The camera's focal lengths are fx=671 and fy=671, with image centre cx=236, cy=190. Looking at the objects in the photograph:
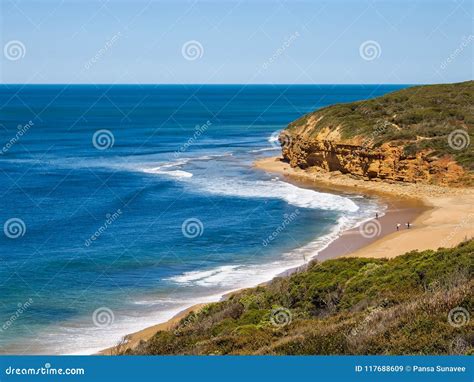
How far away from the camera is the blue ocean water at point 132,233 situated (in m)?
26.1

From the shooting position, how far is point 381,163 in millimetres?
53938

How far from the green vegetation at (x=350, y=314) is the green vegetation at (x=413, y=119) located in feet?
103

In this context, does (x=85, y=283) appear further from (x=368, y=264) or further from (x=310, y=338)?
(x=310, y=338)

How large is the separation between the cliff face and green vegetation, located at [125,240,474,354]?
29.0 m

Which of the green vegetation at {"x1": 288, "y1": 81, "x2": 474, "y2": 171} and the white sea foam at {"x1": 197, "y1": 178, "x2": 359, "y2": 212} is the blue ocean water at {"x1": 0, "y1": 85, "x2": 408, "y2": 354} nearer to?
the white sea foam at {"x1": 197, "y1": 178, "x2": 359, "y2": 212}

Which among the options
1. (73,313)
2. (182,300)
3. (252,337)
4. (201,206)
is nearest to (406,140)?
(201,206)

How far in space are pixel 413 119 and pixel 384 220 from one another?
854 inches

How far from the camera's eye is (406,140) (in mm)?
54188

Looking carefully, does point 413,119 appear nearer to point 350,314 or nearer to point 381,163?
point 381,163

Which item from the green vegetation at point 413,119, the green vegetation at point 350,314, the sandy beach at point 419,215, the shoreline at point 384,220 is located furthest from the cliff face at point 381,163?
the green vegetation at point 350,314

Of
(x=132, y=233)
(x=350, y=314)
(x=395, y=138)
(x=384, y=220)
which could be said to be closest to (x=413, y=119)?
(x=395, y=138)

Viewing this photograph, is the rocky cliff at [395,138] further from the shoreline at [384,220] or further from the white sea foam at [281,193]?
the white sea foam at [281,193]

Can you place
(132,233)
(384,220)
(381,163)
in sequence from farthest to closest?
(381,163), (384,220), (132,233)

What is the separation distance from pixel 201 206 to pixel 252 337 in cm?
3386
